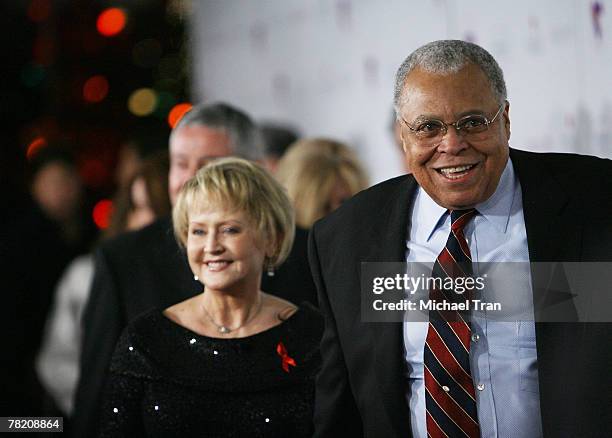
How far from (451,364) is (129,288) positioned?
41.0 inches

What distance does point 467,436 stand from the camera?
2137 mm

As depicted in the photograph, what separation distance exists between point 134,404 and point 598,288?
3.56ft

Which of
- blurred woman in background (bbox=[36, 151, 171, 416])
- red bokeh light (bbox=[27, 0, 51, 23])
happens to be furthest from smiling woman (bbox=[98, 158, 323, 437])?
red bokeh light (bbox=[27, 0, 51, 23])

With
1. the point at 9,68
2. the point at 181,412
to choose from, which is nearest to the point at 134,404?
the point at 181,412

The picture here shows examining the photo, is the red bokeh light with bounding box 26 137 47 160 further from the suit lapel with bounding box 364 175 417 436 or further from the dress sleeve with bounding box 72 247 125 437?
the suit lapel with bounding box 364 175 417 436

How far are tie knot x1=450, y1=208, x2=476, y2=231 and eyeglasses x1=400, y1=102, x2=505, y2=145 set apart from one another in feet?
0.51

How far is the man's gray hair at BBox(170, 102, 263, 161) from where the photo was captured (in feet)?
10.3

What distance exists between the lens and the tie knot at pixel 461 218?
2.19m

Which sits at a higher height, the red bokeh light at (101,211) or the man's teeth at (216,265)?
the red bokeh light at (101,211)

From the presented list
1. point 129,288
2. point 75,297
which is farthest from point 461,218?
point 75,297

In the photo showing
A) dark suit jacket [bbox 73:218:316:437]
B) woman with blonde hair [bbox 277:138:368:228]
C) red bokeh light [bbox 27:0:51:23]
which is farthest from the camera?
red bokeh light [bbox 27:0:51:23]

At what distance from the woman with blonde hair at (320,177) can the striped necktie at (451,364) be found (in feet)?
4.19

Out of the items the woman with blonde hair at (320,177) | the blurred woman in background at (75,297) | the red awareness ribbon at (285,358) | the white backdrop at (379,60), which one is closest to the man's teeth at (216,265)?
the red awareness ribbon at (285,358)

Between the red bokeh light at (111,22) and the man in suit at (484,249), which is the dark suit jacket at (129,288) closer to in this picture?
the man in suit at (484,249)
